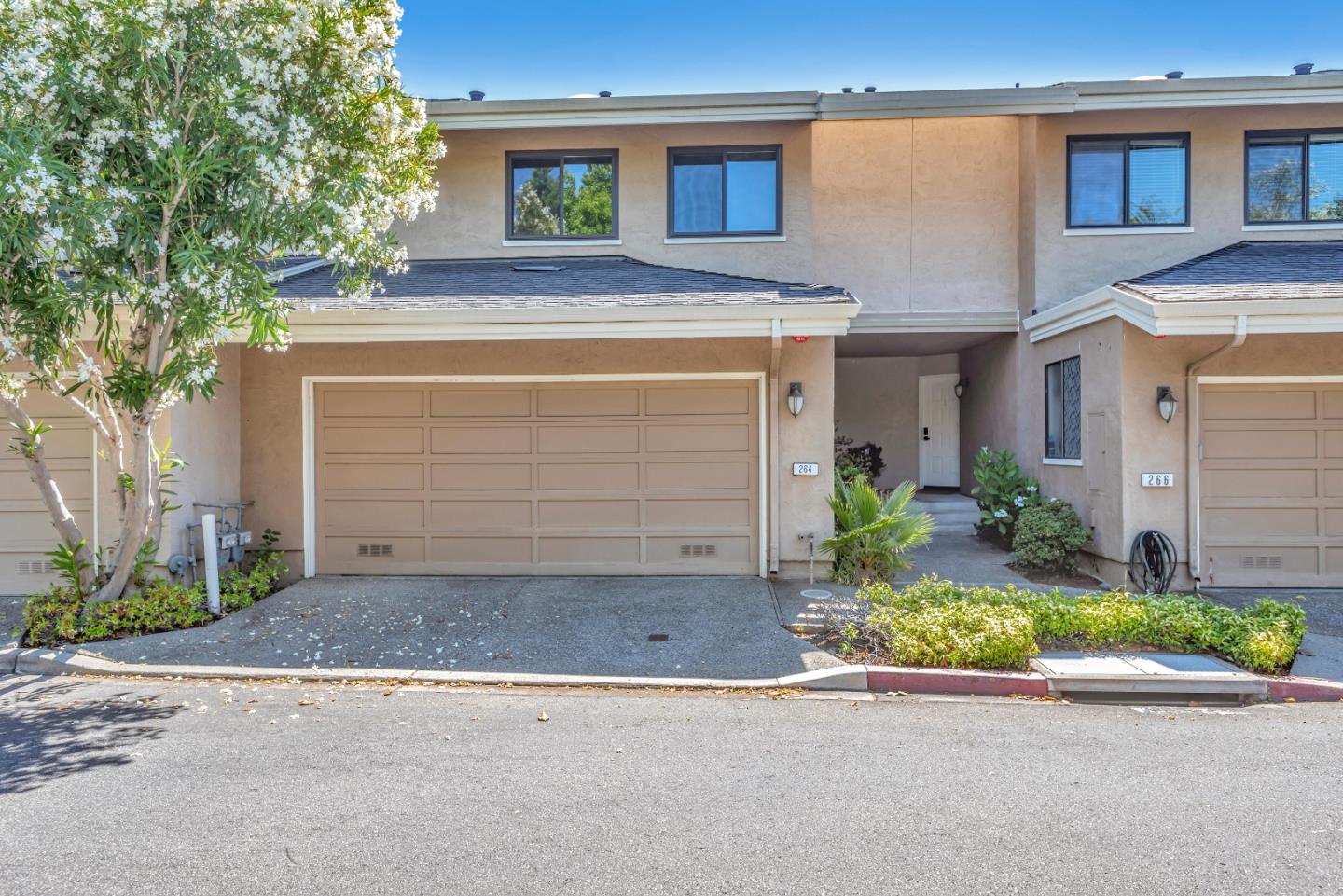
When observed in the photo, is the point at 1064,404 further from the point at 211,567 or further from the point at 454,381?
the point at 211,567

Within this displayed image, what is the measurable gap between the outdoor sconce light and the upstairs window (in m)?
3.54

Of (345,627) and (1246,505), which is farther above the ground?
(1246,505)

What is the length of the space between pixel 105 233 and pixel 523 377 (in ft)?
14.9

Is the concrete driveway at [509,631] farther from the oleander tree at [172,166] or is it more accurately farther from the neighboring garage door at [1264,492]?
the neighboring garage door at [1264,492]

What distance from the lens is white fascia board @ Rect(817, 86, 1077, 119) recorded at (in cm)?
1058

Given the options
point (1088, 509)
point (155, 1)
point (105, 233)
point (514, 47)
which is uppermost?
point (514, 47)

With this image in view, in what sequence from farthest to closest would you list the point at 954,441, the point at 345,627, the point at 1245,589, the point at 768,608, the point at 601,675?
the point at 954,441, the point at 1245,589, the point at 768,608, the point at 345,627, the point at 601,675

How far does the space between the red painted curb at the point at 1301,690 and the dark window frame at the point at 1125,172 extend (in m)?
7.36

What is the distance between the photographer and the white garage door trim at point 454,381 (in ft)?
31.2

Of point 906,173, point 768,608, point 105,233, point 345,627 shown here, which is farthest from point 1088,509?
point 105,233

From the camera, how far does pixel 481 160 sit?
11.3 meters

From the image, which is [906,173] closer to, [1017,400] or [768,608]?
[1017,400]

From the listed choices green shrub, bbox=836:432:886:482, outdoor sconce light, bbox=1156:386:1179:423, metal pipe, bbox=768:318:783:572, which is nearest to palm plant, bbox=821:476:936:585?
metal pipe, bbox=768:318:783:572

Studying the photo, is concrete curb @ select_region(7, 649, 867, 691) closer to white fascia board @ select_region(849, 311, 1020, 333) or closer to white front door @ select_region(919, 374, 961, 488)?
white fascia board @ select_region(849, 311, 1020, 333)
